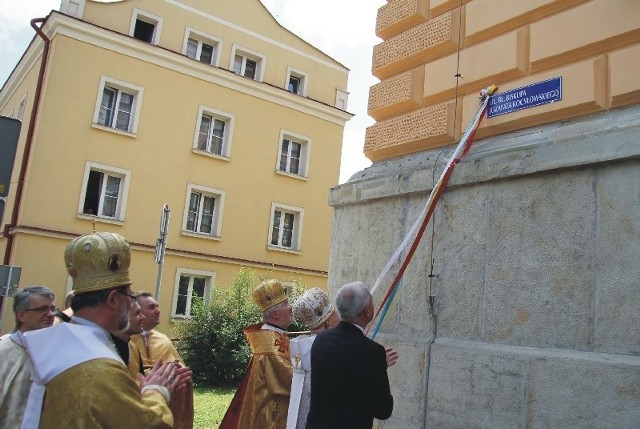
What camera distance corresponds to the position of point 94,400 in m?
1.98

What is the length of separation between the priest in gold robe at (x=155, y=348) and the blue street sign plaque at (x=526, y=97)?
3103 millimetres

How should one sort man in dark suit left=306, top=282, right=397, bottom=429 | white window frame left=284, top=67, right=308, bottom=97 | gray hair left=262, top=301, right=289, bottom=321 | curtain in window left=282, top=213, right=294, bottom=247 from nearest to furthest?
1. man in dark suit left=306, top=282, right=397, bottom=429
2. gray hair left=262, top=301, right=289, bottom=321
3. curtain in window left=282, top=213, right=294, bottom=247
4. white window frame left=284, top=67, right=308, bottom=97

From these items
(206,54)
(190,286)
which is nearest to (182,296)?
(190,286)

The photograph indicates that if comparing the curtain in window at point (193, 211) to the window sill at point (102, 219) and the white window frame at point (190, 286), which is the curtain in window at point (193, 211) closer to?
the white window frame at point (190, 286)

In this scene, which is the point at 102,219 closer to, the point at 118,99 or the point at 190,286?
the point at 190,286

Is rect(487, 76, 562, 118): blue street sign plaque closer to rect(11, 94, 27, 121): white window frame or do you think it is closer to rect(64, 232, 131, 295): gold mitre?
rect(64, 232, 131, 295): gold mitre

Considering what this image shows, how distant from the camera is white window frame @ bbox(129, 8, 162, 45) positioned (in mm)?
18953

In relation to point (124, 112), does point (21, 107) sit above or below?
above

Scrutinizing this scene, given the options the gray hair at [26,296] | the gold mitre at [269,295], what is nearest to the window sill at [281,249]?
the gold mitre at [269,295]

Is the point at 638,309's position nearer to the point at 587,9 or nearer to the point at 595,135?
the point at 595,135

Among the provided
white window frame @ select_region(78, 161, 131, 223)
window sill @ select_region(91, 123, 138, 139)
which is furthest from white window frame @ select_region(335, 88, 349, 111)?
white window frame @ select_region(78, 161, 131, 223)

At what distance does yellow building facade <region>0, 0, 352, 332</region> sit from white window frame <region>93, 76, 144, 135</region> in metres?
0.04

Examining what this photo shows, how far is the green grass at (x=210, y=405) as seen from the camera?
8.53 metres

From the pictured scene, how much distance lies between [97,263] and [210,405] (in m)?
8.33
